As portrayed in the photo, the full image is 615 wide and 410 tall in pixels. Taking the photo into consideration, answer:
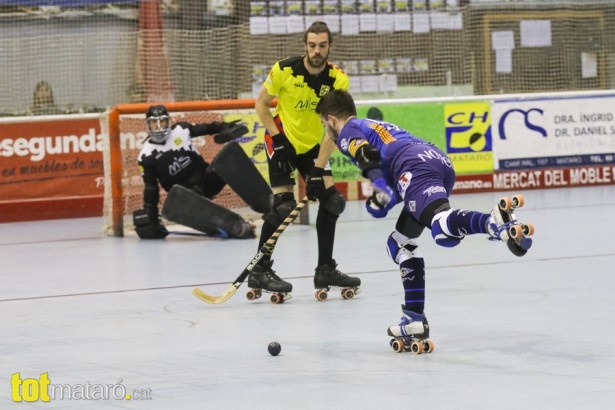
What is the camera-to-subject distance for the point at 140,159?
12.1 meters

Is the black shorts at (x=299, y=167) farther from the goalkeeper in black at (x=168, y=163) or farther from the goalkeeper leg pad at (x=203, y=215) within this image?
the goalkeeper in black at (x=168, y=163)

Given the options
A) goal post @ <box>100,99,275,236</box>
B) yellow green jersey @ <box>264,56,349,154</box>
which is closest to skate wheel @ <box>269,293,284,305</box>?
yellow green jersey @ <box>264,56,349,154</box>

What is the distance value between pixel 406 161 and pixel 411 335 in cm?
79

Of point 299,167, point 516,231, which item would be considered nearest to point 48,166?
point 299,167

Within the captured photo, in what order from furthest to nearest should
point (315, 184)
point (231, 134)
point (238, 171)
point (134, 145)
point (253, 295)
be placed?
1. point (134, 145)
2. point (238, 171)
3. point (231, 134)
4. point (253, 295)
5. point (315, 184)

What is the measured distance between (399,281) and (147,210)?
4.32 meters

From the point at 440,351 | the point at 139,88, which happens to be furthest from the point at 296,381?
the point at 139,88

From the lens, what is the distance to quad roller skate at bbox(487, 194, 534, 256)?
5094 mm

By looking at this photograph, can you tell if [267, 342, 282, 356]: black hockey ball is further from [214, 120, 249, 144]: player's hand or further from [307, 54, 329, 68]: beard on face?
[214, 120, 249, 144]: player's hand

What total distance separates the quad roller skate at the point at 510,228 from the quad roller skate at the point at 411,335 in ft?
2.20

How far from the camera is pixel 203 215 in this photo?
38.1 ft

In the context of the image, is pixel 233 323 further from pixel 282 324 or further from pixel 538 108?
pixel 538 108

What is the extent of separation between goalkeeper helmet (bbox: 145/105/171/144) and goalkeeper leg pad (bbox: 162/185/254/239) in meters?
0.66

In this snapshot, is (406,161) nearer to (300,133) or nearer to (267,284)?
(267,284)
